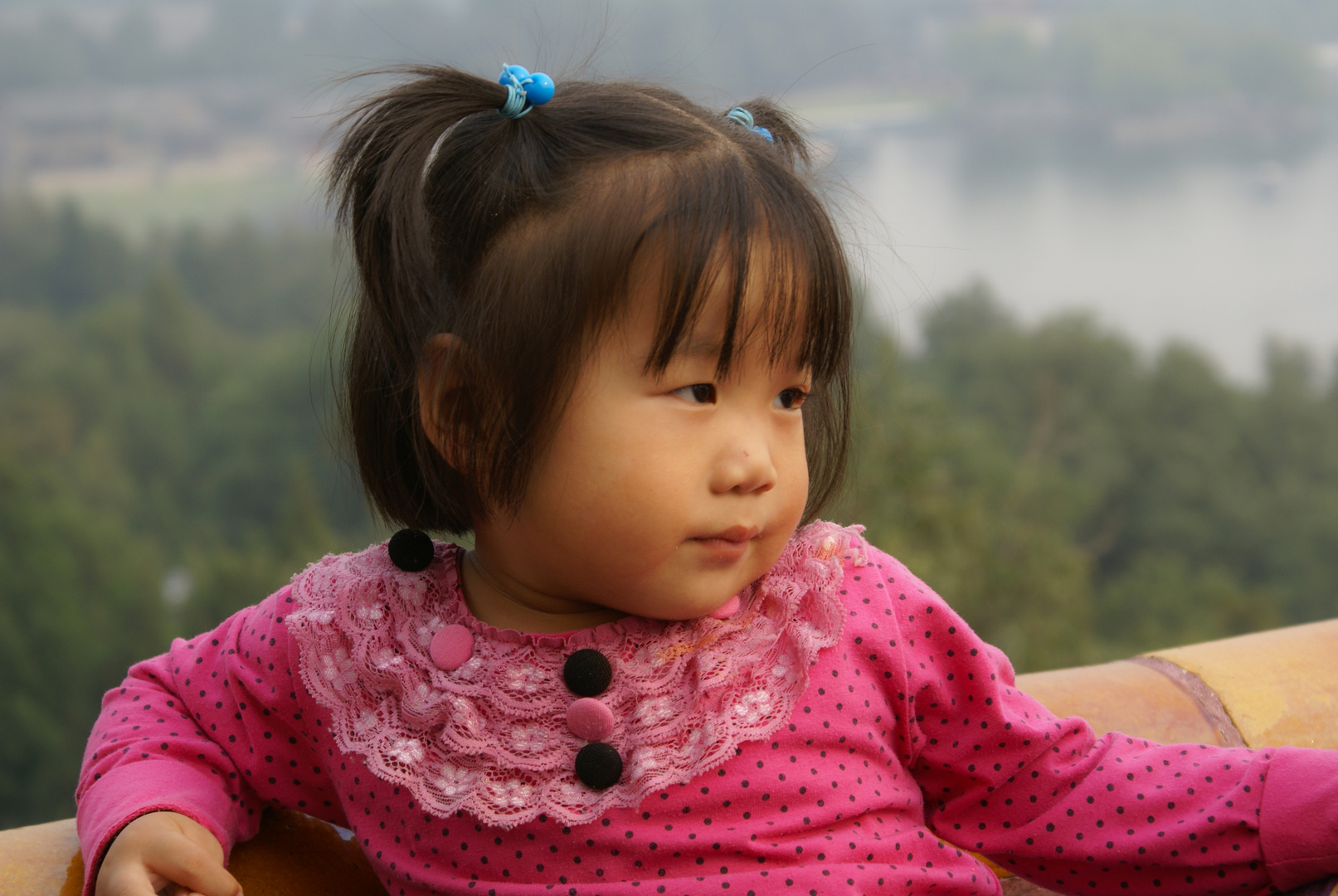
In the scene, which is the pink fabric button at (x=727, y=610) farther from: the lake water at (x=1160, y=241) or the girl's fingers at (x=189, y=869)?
the lake water at (x=1160, y=241)

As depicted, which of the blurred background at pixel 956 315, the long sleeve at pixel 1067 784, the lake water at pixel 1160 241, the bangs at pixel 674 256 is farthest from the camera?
the lake water at pixel 1160 241

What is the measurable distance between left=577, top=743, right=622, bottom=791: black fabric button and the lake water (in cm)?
1875

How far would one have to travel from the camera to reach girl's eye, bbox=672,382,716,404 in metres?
0.97

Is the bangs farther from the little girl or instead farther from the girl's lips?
the girl's lips

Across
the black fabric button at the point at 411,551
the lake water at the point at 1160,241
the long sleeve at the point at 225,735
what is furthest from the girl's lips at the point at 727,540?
the lake water at the point at 1160,241

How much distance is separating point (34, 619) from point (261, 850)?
→ 57.6 feet

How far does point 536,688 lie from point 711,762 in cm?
17

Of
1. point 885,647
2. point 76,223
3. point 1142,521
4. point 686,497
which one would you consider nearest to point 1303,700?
point 885,647

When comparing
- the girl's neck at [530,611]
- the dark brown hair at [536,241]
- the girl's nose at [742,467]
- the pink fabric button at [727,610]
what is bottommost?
→ the girl's neck at [530,611]

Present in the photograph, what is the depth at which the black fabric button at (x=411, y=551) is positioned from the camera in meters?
1.15

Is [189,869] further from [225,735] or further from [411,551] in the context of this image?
[411,551]

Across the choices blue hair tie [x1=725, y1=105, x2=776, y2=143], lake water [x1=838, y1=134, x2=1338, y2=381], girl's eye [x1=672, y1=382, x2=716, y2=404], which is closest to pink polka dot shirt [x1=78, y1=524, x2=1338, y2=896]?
girl's eye [x1=672, y1=382, x2=716, y2=404]

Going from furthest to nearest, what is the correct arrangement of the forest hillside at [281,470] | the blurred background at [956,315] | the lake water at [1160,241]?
the lake water at [1160,241] < the blurred background at [956,315] < the forest hillside at [281,470]

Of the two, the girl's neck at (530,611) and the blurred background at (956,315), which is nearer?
the girl's neck at (530,611)
